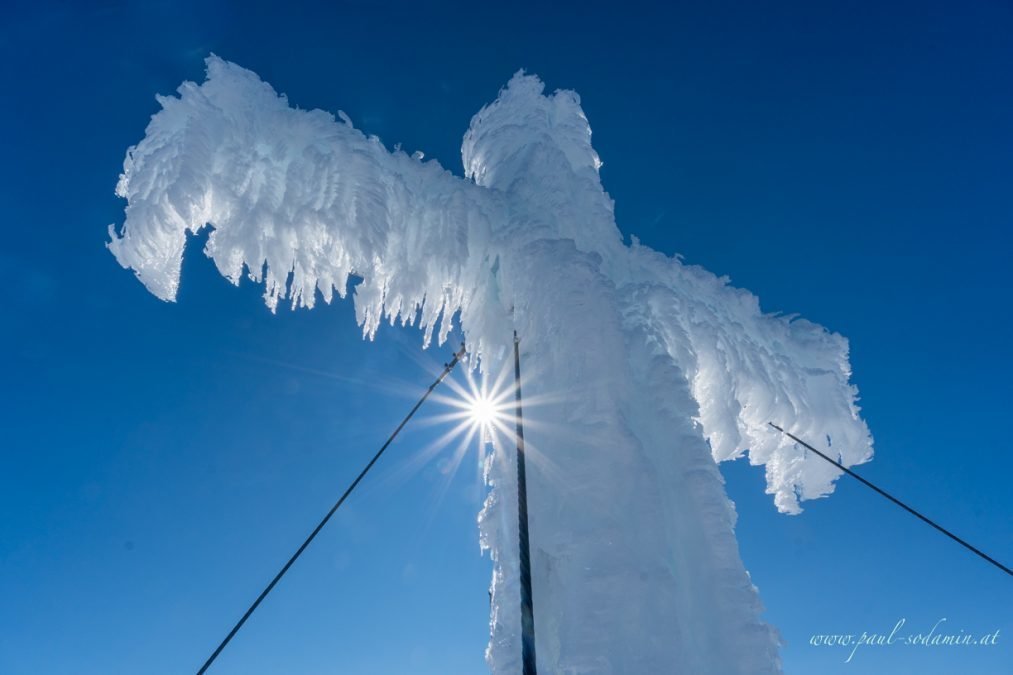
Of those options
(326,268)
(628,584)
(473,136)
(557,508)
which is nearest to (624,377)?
(557,508)

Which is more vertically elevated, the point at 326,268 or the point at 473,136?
the point at 473,136

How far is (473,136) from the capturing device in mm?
6680

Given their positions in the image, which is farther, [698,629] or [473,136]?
[473,136]

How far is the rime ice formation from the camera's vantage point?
146 inches

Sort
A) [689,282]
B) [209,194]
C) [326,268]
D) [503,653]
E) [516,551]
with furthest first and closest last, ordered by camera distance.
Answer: [689,282] → [326,268] → [209,194] → [516,551] → [503,653]

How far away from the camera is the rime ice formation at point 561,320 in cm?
370

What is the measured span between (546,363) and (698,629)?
2290 mm

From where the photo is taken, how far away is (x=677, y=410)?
4.58 metres

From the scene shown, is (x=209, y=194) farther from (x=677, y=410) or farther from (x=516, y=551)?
(x=677, y=410)

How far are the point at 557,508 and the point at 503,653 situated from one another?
113cm

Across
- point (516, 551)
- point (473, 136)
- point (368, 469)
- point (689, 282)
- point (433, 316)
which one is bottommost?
Result: point (516, 551)

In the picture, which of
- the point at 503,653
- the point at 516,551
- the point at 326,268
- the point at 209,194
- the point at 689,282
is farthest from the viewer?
the point at 689,282

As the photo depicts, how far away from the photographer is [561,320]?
180 inches

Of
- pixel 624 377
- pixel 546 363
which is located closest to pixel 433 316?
pixel 546 363
